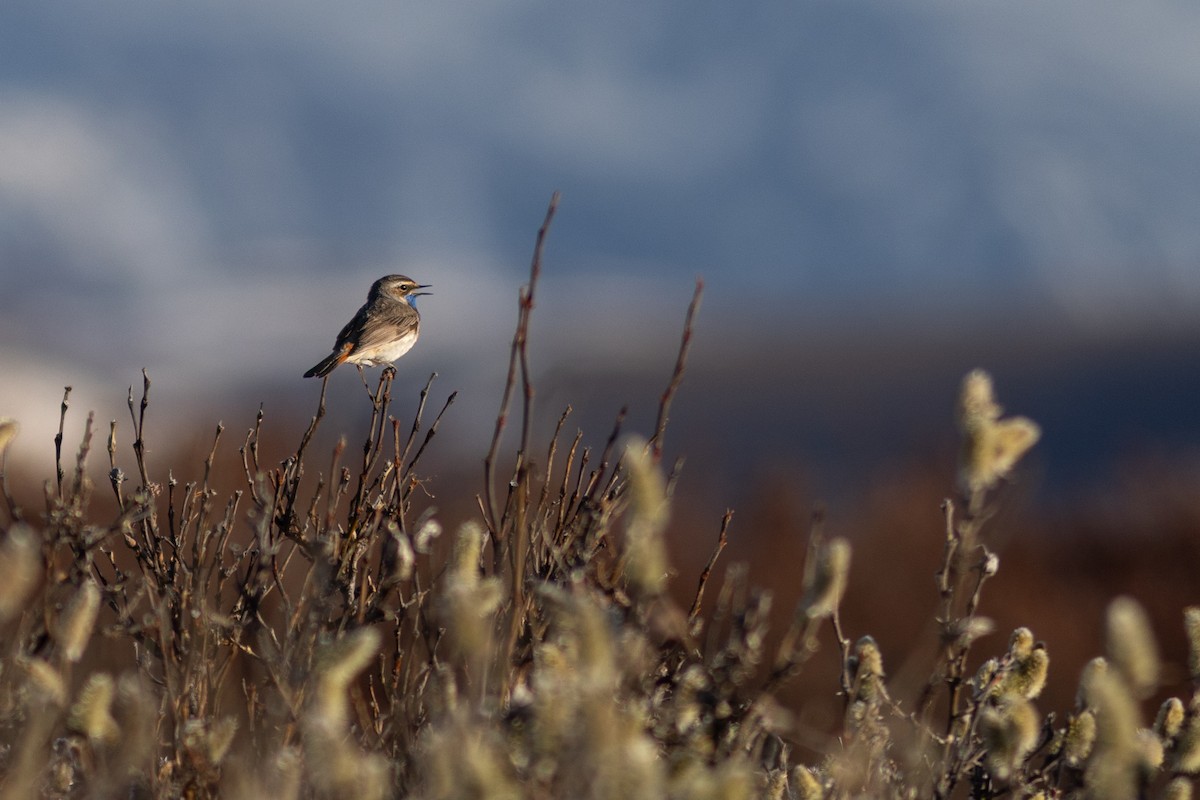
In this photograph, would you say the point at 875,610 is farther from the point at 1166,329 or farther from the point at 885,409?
the point at 1166,329

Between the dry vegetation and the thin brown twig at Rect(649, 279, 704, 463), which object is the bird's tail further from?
the thin brown twig at Rect(649, 279, 704, 463)

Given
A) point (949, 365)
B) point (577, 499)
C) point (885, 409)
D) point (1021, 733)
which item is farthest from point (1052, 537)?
point (949, 365)

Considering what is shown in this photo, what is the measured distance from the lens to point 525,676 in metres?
3.33

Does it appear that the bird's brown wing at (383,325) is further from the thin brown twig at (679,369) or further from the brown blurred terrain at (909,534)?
the thin brown twig at (679,369)

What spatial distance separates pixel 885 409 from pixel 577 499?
58629 millimetres

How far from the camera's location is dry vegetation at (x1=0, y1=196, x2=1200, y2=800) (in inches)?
82.1

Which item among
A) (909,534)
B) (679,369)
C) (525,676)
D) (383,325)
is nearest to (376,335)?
(383,325)

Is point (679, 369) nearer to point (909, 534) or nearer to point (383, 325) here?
point (383, 325)

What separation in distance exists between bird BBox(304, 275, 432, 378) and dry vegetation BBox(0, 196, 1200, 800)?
2256 millimetres

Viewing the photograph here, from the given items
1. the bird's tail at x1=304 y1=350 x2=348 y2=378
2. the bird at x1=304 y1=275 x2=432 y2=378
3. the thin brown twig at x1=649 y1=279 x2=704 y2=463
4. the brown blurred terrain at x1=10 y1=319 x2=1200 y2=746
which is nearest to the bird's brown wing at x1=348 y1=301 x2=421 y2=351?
the bird at x1=304 y1=275 x2=432 y2=378

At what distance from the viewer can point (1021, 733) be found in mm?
2449

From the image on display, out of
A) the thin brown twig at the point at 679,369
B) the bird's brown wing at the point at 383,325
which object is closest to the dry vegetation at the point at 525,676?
the thin brown twig at the point at 679,369

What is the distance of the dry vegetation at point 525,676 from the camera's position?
2086 mm

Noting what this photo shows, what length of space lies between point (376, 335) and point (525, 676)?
3.23m
